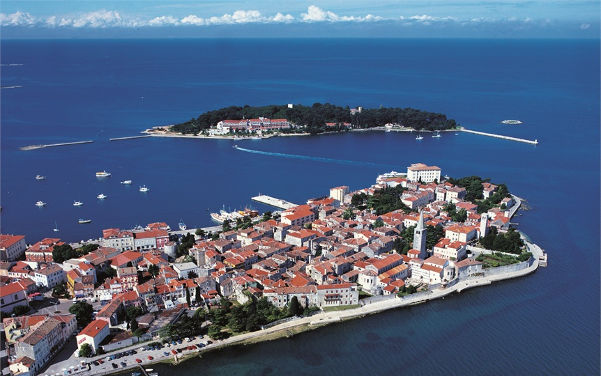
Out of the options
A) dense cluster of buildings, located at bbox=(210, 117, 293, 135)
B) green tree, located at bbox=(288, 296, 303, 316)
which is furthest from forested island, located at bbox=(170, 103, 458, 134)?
green tree, located at bbox=(288, 296, 303, 316)

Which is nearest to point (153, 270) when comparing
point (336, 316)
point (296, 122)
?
point (336, 316)

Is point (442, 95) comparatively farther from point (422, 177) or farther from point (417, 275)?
point (417, 275)

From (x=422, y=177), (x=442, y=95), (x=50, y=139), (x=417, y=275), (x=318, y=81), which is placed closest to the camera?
(x=417, y=275)

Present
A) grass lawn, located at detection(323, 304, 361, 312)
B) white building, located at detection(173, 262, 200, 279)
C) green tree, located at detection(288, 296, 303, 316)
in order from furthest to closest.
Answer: white building, located at detection(173, 262, 200, 279), grass lawn, located at detection(323, 304, 361, 312), green tree, located at detection(288, 296, 303, 316)

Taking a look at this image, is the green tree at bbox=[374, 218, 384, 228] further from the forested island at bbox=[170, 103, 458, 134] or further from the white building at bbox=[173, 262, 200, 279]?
the forested island at bbox=[170, 103, 458, 134]

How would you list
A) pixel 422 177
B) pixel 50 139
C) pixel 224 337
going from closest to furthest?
pixel 224 337 → pixel 422 177 → pixel 50 139

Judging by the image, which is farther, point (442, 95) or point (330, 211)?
point (442, 95)

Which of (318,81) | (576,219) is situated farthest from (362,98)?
(576,219)
